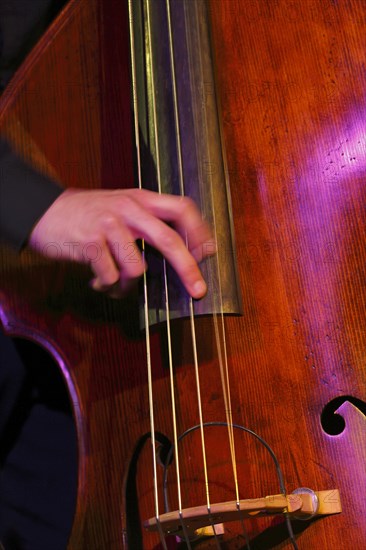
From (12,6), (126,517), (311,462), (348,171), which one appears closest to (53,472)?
(126,517)

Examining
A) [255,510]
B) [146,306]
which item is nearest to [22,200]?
[146,306]

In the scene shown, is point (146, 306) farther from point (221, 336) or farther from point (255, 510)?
point (255, 510)

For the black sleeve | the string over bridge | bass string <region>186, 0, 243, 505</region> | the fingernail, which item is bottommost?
the string over bridge

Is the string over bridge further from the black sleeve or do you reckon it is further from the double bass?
the black sleeve

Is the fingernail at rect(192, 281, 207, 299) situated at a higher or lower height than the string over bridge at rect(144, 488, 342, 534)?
higher

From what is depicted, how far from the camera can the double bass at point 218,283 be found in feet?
2.01

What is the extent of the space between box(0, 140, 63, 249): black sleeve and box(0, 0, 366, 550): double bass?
0.05m

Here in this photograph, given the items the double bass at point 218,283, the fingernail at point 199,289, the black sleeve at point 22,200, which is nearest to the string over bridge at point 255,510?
the double bass at point 218,283

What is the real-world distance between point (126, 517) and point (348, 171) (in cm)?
46

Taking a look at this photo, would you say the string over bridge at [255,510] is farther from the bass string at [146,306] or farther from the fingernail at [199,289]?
the fingernail at [199,289]

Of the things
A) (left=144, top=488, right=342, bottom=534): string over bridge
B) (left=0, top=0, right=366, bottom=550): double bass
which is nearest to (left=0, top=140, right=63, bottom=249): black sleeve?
(left=0, top=0, right=366, bottom=550): double bass

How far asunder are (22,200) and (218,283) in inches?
9.2

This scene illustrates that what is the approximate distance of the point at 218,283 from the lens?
26.0 inches

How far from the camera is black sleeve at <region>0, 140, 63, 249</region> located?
2.25 ft
